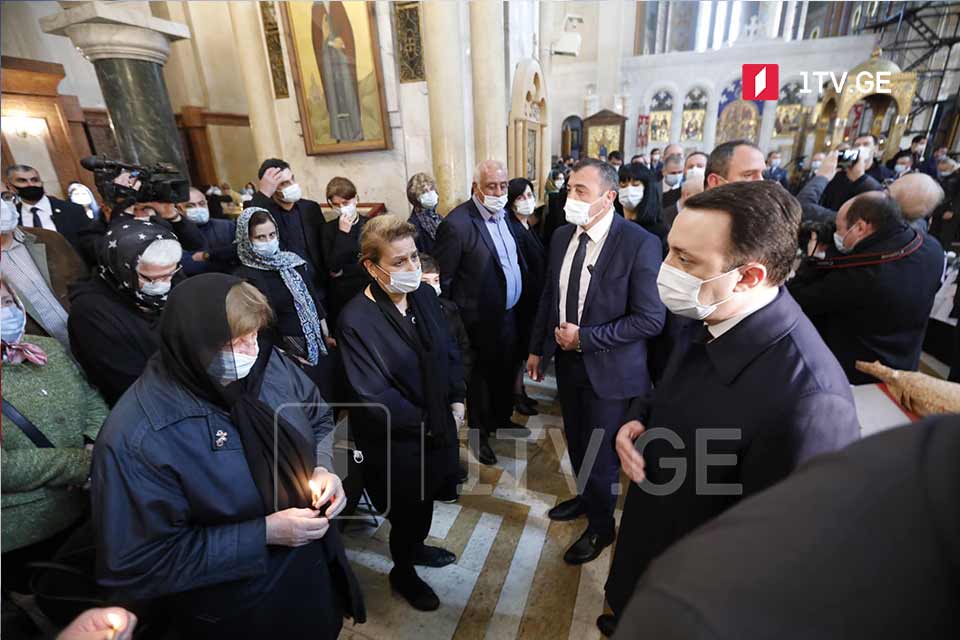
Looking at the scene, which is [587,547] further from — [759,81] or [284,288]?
[759,81]

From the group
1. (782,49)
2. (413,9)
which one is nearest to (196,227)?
(413,9)

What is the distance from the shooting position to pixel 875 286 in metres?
2.15

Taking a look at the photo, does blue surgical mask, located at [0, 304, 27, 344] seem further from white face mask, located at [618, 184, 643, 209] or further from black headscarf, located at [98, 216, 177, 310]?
white face mask, located at [618, 184, 643, 209]

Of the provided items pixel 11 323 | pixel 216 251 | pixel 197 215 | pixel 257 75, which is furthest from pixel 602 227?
pixel 257 75

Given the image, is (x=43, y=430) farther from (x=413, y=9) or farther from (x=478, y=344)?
(x=413, y=9)

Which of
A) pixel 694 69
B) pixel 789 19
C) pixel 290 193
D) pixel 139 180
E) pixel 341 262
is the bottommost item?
pixel 341 262

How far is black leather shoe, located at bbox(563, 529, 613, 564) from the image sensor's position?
2387 mm

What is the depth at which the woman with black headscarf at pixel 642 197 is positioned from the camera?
344cm

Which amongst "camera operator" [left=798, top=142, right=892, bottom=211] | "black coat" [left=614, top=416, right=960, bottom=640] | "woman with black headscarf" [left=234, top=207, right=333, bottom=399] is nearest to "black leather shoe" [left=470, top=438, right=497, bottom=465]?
"woman with black headscarf" [left=234, top=207, right=333, bottom=399]

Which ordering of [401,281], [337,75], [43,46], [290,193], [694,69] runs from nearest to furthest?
[401,281], [290,193], [337,75], [43,46], [694,69]

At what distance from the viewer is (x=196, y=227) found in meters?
3.46

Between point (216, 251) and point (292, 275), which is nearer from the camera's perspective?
point (292, 275)

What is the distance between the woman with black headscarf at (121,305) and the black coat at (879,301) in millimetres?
3238

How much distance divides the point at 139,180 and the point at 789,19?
24.6 metres
